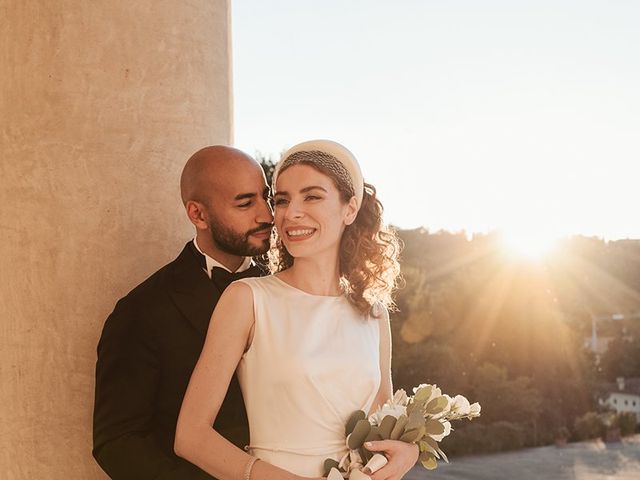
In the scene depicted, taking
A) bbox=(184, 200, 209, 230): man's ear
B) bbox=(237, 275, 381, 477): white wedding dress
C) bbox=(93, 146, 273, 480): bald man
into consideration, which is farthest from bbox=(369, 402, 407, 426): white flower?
bbox=(184, 200, 209, 230): man's ear

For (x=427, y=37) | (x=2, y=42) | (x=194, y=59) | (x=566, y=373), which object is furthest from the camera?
(x=427, y=37)

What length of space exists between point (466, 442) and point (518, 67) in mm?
24014

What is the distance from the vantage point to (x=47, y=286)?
286 cm

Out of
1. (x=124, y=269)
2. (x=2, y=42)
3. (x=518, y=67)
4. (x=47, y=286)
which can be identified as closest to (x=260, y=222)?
(x=124, y=269)

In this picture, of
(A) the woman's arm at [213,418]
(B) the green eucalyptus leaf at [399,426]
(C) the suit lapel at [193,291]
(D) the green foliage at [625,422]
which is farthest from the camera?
(D) the green foliage at [625,422]

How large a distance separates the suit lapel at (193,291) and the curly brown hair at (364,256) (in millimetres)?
251

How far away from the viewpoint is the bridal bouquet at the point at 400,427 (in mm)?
2416

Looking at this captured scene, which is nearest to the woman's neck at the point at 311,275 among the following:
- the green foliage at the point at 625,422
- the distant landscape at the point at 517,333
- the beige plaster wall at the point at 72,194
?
the beige plaster wall at the point at 72,194

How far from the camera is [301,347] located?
2.51 meters

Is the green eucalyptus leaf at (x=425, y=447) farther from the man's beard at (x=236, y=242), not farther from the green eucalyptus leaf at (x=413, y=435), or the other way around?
the man's beard at (x=236, y=242)

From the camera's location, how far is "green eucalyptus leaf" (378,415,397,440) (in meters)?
2.42

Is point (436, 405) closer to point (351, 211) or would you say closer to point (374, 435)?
point (374, 435)

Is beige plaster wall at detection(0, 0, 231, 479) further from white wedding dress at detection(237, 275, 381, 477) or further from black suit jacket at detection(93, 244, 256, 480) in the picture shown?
white wedding dress at detection(237, 275, 381, 477)

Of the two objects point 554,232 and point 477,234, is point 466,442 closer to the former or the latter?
point 477,234
